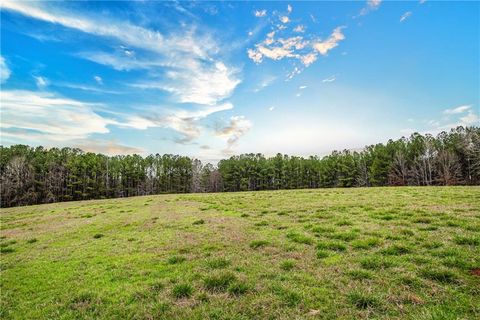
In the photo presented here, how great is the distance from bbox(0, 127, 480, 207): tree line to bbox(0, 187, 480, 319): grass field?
79.2m

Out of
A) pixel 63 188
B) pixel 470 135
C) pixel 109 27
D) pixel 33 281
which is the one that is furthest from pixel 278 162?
pixel 33 281

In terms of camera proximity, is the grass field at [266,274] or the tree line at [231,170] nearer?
the grass field at [266,274]

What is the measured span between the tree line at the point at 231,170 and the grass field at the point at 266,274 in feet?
260

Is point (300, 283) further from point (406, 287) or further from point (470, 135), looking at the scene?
point (470, 135)

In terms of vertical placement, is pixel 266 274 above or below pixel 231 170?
below

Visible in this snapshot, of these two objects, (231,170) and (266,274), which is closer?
(266,274)

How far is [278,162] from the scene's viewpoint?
11706 cm

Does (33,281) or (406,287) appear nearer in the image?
(406,287)

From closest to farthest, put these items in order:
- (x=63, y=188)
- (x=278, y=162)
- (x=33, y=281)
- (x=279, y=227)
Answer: (x=33, y=281)
(x=279, y=227)
(x=63, y=188)
(x=278, y=162)

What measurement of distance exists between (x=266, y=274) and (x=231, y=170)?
108650 mm

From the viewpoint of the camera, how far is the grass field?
581 cm

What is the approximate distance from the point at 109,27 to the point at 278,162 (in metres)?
101

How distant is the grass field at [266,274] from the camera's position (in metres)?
5.81

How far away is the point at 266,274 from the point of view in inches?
306
